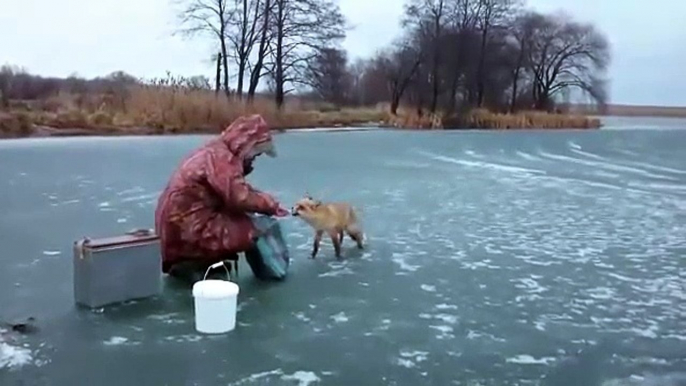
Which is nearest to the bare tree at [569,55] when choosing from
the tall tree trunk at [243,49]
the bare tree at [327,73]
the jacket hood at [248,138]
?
the bare tree at [327,73]

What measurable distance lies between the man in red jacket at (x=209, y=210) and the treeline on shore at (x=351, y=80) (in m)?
14.4

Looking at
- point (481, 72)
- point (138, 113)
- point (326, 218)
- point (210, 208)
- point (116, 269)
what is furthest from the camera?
point (481, 72)

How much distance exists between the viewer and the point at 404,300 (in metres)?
4.09

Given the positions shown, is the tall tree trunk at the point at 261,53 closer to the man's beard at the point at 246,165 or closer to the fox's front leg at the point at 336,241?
the fox's front leg at the point at 336,241

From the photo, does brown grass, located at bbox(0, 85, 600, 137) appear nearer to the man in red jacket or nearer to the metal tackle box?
the man in red jacket

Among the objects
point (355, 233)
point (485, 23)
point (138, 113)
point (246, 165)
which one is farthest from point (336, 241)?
point (485, 23)

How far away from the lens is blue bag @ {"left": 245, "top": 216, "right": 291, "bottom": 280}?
4.46 metres

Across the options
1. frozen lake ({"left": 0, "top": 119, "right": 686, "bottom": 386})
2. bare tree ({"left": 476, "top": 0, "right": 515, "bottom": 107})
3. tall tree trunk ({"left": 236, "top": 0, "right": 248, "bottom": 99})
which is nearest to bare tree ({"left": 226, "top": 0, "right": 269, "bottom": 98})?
tall tree trunk ({"left": 236, "top": 0, "right": 248, "bottom": 99})

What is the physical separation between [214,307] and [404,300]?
1055 millimetres

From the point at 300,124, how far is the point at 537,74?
64.2ft

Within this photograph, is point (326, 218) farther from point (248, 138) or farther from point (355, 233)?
point (248, 138)

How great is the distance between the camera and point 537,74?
41.2 meters

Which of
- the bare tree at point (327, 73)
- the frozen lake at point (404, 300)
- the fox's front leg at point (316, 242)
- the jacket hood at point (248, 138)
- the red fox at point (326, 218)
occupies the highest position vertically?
the bare tree at point (327, 73)

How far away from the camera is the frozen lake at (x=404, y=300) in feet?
10.1
